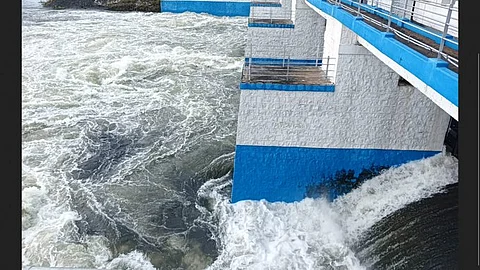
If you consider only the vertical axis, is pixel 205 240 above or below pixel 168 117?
below

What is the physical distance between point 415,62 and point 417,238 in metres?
2.99

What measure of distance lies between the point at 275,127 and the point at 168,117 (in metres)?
4.42

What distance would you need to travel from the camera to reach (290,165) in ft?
21.8

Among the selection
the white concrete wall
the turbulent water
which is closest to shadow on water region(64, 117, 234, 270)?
the turbulent water

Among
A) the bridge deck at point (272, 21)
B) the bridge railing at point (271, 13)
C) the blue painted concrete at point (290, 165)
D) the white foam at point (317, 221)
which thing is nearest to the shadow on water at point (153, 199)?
the white foam at point (317, 221)

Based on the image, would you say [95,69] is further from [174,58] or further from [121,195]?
[121,195]

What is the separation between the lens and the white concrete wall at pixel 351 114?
6254mm

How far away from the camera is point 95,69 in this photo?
1336 cm

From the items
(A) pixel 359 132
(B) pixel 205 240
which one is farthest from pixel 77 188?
(A) pixel 359 132

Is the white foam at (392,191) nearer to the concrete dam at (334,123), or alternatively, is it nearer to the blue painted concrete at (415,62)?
the concrete dam at (334,123)

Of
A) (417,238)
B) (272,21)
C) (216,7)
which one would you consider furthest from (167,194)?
(216,7)

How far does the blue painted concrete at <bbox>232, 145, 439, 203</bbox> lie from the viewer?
659 centimetres

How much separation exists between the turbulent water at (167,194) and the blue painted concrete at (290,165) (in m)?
0.20

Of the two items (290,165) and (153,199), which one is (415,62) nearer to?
(290,165)
